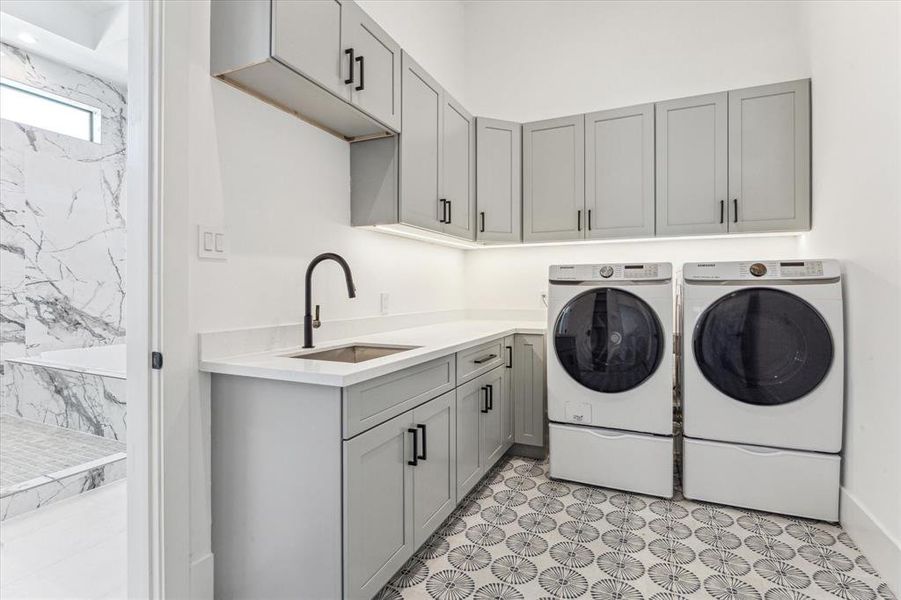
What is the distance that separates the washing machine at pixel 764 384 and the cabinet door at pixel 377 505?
5.04ft

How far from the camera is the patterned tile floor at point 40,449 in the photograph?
2492 millimetres

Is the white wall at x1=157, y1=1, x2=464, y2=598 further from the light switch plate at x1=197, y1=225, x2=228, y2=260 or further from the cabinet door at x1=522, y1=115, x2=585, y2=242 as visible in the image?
the cabinet door at x1=522, y1=115, x2=585, y2=242

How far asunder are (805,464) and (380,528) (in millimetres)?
1958

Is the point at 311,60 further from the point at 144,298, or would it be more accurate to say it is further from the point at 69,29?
the point at 69,29

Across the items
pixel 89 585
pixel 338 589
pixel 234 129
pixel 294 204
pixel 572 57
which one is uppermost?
pixel 572 57

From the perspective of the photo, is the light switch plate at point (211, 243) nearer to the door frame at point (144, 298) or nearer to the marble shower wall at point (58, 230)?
the door frame at point (144, 298)

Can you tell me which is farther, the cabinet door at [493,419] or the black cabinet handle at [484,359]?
the cabinet door at [493,419]

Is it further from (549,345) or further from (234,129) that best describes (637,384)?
(234,129)

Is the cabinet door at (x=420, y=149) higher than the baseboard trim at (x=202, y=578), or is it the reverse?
the cabinet door at (x=420, y=149)

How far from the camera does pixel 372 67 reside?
1937 mm

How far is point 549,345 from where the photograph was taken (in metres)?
2.55

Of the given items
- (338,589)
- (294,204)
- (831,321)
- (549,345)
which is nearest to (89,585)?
(338,589)

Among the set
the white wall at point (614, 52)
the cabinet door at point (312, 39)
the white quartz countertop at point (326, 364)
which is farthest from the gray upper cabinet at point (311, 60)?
the white wall at point (614, 52)

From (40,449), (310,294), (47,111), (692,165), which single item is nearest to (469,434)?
(310,294)
